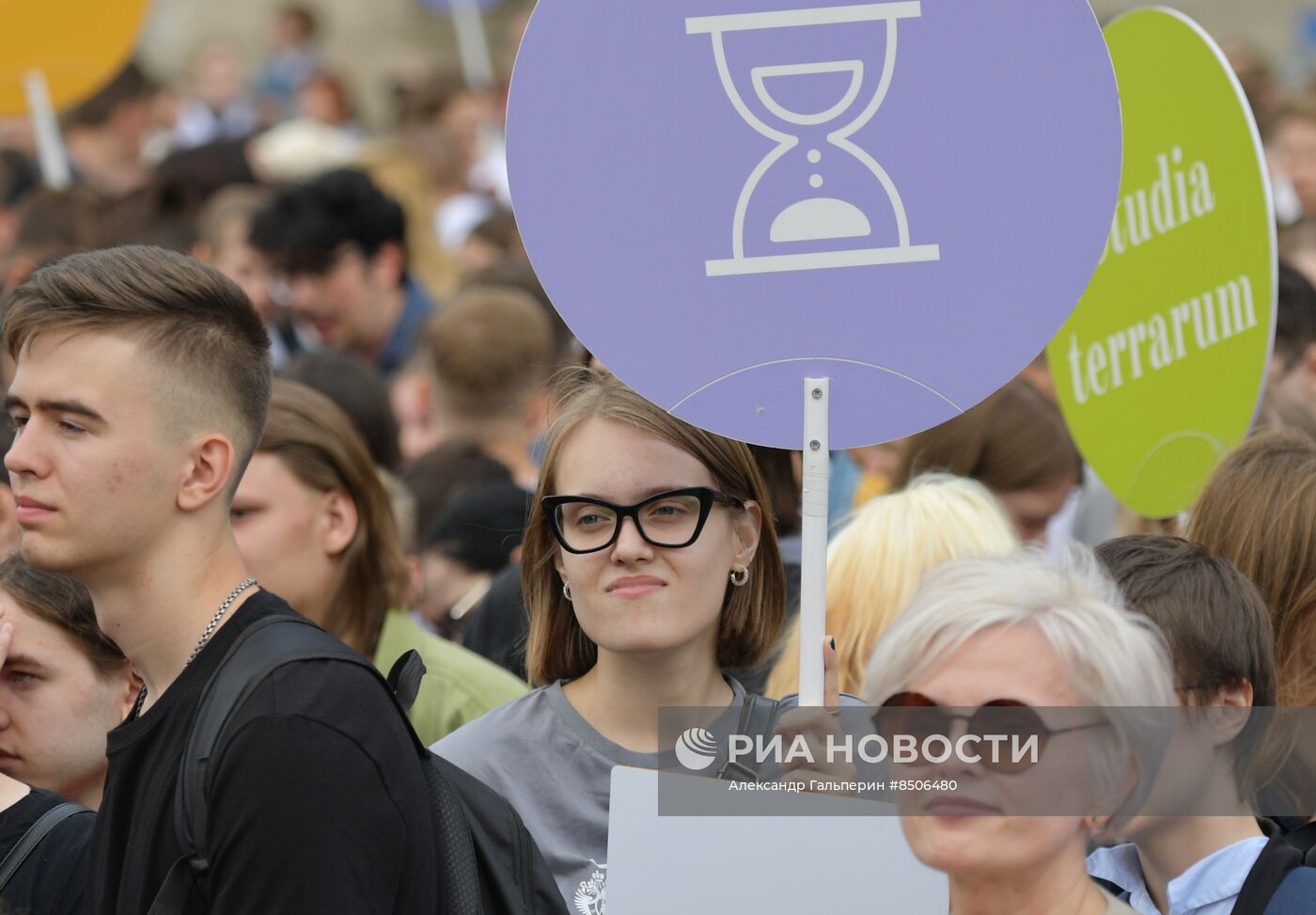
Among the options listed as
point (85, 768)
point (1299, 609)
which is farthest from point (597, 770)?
point (1299, 609)

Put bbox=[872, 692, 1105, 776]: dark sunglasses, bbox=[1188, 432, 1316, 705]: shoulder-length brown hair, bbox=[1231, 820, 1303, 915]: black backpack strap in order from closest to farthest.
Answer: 1. bbox=[872, 692, 1105, 776]: dark sunglasses
2. bbox=[1231, 820, 1303, 915]: black backpack strap
3. bbox=[1188, 432, 1316, 705]: shoulder-length brown hair

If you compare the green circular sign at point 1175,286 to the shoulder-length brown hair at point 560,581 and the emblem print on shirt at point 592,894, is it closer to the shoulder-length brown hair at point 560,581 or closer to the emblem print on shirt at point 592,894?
the shoulder-length brown hair at point 560,581

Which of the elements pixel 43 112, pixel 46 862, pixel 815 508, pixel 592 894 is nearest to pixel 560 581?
pixel 592 894

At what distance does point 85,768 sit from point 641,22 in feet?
5.23

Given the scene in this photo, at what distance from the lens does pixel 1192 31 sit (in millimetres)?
3715

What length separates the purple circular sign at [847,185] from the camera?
253 cm

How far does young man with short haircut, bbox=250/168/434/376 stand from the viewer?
307 inches

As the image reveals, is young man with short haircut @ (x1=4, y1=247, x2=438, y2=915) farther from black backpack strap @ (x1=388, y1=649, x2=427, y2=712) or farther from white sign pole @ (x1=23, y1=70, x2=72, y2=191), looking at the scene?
white sign pole @ (x1=23, y1=70, x2=72, y2=191)

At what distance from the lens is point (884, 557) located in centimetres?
353

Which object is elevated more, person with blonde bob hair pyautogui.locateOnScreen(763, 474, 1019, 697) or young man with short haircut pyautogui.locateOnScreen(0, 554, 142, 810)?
person with blonde bob hair pyautogui.locateOnScreen(763, 474, 1019, 697)

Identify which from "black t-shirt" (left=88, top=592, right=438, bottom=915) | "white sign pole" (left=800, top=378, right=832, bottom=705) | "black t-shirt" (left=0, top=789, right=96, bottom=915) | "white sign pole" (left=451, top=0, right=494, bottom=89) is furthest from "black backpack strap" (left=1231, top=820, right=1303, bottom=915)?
"white sign pole" (left=451, top=0, right=494, bottom=89)

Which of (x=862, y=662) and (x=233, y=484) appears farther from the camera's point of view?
(x=862, y=662)

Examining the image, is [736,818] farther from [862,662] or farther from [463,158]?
[463,158]

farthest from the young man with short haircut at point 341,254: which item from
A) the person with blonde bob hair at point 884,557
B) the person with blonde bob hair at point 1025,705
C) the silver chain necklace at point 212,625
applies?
the person with blonde bob hair at point 1025,705
